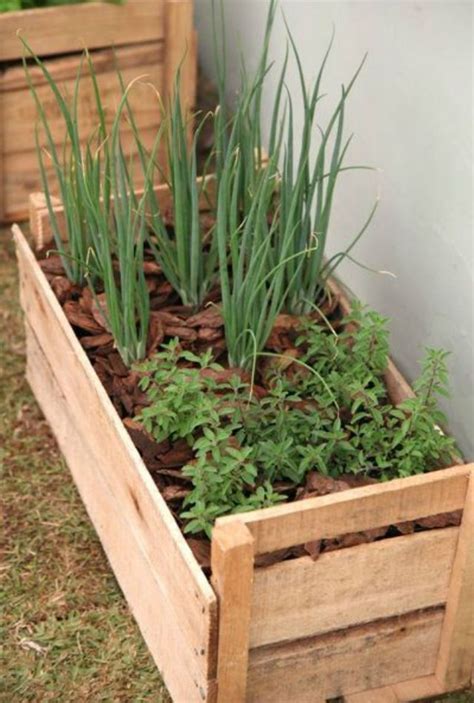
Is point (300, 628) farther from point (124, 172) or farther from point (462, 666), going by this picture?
point (124, 172)

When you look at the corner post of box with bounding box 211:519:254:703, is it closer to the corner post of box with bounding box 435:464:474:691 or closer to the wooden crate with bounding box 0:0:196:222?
the corner post of box with bounding box 435:464:474:691

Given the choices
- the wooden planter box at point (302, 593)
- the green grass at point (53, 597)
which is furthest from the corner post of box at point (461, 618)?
the green grass at point (53, 597)

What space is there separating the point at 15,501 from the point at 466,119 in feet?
3.84

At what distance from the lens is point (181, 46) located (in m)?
3.50

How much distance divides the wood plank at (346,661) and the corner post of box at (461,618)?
22 mm

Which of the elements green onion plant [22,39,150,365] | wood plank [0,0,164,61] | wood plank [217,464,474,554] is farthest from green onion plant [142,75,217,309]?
wood plank [0,0,164,61]

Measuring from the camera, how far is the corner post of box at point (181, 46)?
343 cm

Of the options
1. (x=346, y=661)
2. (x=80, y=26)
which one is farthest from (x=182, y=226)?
(x=80, y=26)

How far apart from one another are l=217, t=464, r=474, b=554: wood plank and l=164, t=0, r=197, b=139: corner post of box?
1.49 metres

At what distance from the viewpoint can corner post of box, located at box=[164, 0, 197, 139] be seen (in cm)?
343

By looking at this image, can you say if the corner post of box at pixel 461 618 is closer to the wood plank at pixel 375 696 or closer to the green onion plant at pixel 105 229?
the wood plank at pixel 375 696

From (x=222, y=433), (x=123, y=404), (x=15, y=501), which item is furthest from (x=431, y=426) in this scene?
(x=15, y=501)

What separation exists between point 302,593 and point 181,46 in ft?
5.81

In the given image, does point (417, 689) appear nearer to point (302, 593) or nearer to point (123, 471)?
point (302, 593)
